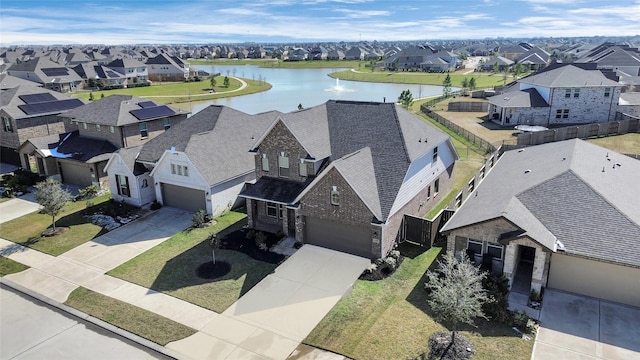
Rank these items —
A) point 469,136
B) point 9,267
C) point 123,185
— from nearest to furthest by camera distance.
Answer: point 9,267 → point 123,185 → point 469,136

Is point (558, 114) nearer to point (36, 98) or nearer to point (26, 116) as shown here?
point (26, 116)

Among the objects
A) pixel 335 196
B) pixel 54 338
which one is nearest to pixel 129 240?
pixel 54 338

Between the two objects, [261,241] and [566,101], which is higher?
[566,101]

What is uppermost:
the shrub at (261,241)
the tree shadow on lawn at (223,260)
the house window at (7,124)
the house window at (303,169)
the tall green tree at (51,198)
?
the house window at (7,124)

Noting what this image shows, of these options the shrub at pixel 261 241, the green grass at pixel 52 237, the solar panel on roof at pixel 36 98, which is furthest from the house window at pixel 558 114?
the solar panel on roof at pixel 36 98

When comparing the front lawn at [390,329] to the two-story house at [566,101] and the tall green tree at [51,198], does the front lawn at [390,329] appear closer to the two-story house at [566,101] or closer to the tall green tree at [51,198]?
the tall green tree at [51,198]

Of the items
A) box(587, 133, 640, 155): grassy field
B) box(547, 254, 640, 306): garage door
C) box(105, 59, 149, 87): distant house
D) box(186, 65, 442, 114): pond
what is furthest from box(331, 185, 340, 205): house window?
box(105, 59, 149, 87): distant house

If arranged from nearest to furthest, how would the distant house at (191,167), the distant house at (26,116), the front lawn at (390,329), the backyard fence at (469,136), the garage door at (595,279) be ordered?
1. the front lawn at (390,329)
2. the garage door at (595,279)
3. the distant house at (191,167)
4. the distant house at (26,116)
5. the backyard fence at (469,136)
